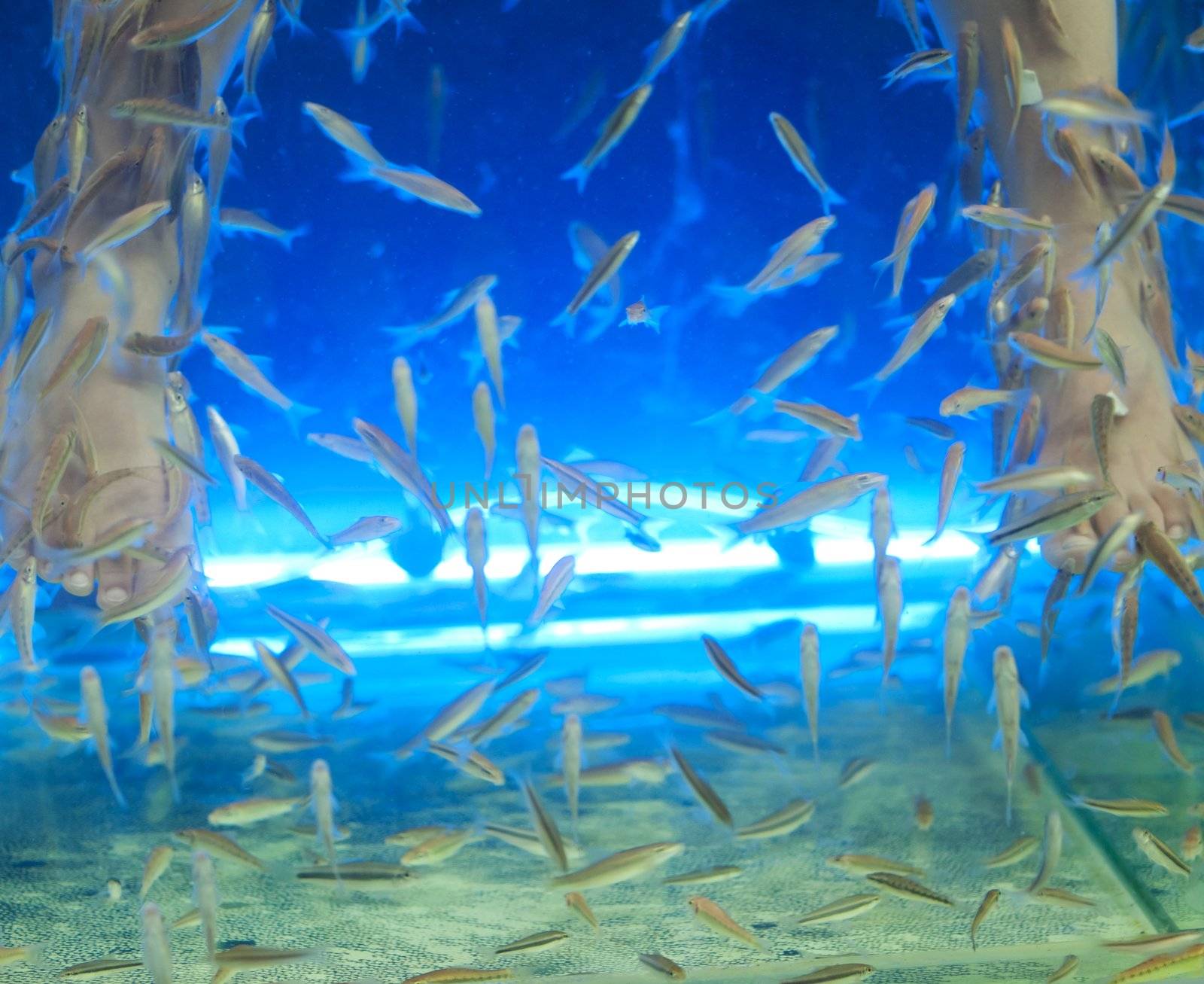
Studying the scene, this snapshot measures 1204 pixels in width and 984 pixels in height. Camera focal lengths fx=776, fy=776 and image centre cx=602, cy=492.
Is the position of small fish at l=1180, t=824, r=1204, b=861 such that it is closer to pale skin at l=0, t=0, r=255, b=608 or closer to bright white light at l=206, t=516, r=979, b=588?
bright white light at l=206, t=516, r=979, b=588

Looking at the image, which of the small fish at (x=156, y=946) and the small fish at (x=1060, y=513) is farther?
the small fish at (x=1060, y=513)

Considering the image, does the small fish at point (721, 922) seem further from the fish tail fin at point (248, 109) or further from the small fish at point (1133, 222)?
the fish tail fin at point (248, 109)

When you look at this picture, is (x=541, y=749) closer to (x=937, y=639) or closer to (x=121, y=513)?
(x=121, y=513)

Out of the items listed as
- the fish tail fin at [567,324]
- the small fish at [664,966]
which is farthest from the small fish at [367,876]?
the fish tail fin at [567,324]

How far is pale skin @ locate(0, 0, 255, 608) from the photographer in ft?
7.54

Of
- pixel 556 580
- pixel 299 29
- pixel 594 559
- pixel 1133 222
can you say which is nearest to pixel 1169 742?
pixel 1133 222

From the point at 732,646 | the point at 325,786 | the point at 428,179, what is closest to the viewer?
the point at 325,786

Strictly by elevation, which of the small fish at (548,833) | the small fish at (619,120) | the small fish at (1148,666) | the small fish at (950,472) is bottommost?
the small fish at (548,833)

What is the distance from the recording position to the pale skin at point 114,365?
230 centimetres

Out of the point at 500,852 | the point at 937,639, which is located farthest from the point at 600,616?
the point at 500,852

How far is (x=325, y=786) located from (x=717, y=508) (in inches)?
125

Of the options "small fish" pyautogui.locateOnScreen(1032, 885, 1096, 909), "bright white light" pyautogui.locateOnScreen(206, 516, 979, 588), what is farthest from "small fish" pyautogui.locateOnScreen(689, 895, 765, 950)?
"bright white light" pyautogui.locateOnScreen(206, 516, 979, 588)

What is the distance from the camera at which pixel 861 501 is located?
4.58m

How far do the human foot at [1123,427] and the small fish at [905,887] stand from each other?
935mm
